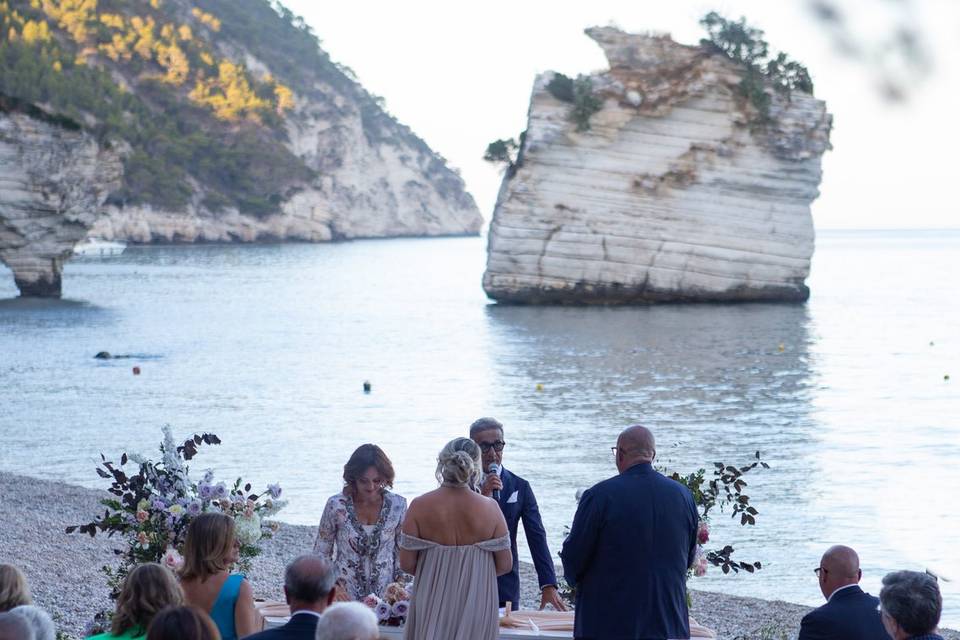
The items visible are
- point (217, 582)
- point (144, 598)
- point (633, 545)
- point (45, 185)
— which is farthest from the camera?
point (45, 185)

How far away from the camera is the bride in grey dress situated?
6547 mm

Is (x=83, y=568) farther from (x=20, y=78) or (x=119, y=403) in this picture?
(x=20, y=78)

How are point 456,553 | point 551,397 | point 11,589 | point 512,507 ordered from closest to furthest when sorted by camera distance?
point 11,589
point 456,553
point 512,507
point 551,397

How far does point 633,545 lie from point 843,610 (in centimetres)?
103

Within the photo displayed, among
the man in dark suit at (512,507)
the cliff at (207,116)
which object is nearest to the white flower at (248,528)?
the man in dark suit at (512,507)

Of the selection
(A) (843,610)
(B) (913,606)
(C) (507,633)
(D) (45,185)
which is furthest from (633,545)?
(D) (45,185)

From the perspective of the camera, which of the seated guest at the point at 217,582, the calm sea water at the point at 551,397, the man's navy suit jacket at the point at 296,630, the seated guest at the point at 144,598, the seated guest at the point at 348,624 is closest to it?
the seated guest at the point at 348,624

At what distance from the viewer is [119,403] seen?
28.9m

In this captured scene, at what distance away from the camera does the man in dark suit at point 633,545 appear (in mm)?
6367

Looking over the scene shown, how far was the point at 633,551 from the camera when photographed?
20.9 ft

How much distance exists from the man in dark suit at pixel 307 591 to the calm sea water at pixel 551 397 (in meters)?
8.74

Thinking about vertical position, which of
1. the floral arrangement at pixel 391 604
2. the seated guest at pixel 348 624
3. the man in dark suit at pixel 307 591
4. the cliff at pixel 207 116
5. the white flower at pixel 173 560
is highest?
the cliff at pixel 207 116

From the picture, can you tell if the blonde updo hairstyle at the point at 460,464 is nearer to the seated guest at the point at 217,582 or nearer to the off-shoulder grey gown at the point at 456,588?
the off-shoulder grey gown at the point at 456,588

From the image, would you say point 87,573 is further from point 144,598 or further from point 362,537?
point 144,598
